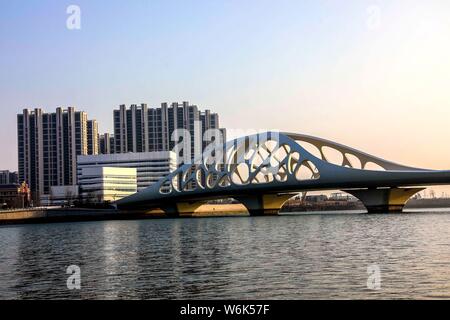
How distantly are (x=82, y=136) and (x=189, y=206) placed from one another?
8088 cm

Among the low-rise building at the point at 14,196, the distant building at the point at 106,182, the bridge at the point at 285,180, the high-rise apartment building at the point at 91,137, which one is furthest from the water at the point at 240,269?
the high-rise apartment building at the point at 91,137

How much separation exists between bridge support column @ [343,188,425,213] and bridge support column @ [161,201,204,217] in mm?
29288

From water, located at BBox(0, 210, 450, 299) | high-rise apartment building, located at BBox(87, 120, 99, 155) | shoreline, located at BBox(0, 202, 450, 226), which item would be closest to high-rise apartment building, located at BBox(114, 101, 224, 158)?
high-rise apartment building, located at BBox(87, 120, 99, 155)

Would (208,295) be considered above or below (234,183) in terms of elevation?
below

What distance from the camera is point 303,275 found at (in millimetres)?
23172

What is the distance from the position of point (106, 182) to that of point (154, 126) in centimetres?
3849

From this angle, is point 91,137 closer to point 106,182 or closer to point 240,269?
point 106,182

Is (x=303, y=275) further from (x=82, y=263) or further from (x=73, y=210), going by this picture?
(x=73, y=210)

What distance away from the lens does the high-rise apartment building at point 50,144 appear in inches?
6993

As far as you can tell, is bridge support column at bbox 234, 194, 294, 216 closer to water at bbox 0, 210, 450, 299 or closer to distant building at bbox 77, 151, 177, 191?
water at bbox 0, 210, 450, 299

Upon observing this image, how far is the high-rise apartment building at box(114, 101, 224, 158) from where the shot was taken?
182500 millimetres

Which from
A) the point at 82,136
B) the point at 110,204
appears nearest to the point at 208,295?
the point at 110,204

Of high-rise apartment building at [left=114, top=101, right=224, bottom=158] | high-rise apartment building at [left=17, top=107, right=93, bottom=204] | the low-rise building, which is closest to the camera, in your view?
the low-rise building
